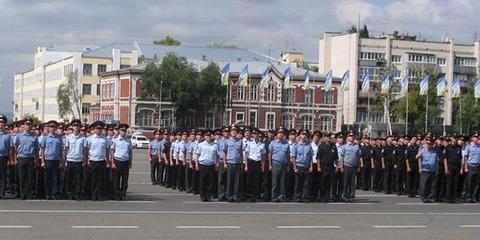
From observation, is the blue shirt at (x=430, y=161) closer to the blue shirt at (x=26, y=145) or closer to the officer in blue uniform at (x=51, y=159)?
the officer in blue uniform at (x=51, y=159)

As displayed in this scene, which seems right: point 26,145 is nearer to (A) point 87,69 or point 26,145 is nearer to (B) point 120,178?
(B) point 120,178

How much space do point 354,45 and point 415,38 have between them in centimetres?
1332

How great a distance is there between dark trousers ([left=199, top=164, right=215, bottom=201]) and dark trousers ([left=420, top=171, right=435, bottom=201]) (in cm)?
586

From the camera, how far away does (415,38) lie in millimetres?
125688

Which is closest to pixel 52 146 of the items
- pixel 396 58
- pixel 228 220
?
pixel 228 220

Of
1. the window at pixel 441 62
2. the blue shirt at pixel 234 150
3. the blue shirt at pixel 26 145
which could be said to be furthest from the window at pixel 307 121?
the blue shirt at pixel 26 145

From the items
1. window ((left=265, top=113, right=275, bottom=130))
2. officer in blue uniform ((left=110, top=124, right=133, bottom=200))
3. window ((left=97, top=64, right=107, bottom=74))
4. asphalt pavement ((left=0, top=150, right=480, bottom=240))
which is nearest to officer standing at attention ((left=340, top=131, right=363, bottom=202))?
asphalt pavement ((left=0, top=150, right=480, bottom=240))

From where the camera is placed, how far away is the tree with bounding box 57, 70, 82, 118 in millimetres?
115062

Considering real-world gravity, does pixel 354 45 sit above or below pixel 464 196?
above

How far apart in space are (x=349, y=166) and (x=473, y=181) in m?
3.61

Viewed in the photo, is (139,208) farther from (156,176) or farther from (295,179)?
(156,176)

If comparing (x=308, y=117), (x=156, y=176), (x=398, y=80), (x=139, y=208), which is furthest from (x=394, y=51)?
(x=139, y=208)

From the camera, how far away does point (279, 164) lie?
2164cm

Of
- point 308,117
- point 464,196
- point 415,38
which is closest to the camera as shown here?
point 464,196
